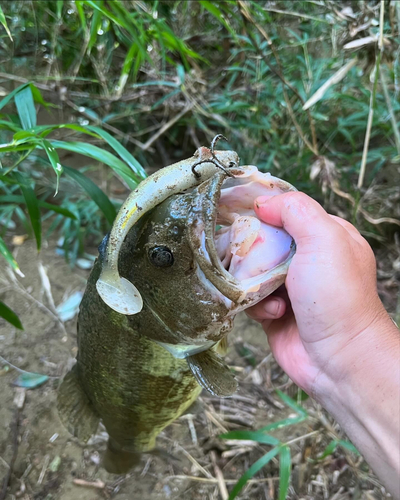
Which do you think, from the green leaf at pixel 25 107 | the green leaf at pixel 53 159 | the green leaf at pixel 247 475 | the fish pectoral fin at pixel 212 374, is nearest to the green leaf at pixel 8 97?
the green leaf at pixel 25 107

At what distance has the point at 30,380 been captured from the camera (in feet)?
7.66

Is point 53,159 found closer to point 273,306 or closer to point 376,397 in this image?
point 273,306

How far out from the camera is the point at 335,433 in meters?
2.12

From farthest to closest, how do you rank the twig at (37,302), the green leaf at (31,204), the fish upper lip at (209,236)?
1. the twig at (37,302)
2. the green leaf at (31,204)
3. the fish upper lip at (209,236)

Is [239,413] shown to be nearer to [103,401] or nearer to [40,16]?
[103,401]

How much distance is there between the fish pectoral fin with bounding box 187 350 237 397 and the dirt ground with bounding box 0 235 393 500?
3.41ft

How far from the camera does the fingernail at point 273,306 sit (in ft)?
4.03

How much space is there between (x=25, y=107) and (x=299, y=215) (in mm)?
1015

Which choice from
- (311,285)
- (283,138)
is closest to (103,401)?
(311,285)

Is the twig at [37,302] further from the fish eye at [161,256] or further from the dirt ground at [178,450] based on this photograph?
the fish eye at [161,256]

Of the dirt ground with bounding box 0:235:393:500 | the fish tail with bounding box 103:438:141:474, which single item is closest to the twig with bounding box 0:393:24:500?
the dirt ground with bounding box 0:235:393:500

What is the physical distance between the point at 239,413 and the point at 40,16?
325 centimetres

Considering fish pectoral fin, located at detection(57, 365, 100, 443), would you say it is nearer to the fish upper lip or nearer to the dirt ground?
the dirt ground

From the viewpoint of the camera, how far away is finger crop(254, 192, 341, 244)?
40.4 inches
